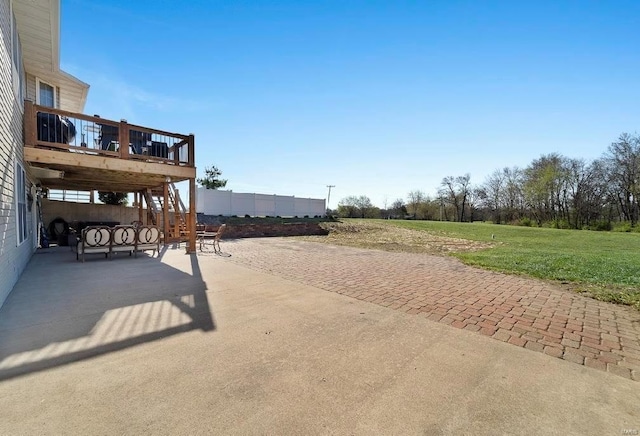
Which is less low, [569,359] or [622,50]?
[622,50]

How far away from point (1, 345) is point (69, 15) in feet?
31.0

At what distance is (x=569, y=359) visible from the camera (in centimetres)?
288

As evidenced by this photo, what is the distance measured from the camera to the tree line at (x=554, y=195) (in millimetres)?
31016

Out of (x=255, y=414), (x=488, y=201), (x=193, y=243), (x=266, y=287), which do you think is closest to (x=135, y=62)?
(x=193, y=243)

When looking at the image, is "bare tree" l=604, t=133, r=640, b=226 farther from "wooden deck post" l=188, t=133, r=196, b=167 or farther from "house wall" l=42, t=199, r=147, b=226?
"house wall" l=42, t=199, r=147, b=226

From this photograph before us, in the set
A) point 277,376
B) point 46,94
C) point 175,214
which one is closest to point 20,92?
point 46,94

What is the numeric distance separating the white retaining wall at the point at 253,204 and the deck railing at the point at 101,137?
11051mm

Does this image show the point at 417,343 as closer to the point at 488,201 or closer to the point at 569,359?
the point at 569,359

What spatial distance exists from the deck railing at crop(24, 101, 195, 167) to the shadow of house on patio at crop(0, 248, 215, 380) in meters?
3.24

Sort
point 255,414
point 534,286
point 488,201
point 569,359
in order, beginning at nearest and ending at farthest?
point 255,414
point 569,359
point 534,286
point 488,201

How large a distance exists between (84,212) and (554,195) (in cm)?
4584

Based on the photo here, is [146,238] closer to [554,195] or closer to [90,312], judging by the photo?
[90,312]

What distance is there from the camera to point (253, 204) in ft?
77.8

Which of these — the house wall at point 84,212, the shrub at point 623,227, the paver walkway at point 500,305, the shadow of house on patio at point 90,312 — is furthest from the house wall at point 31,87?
the shrub at point 623,227
